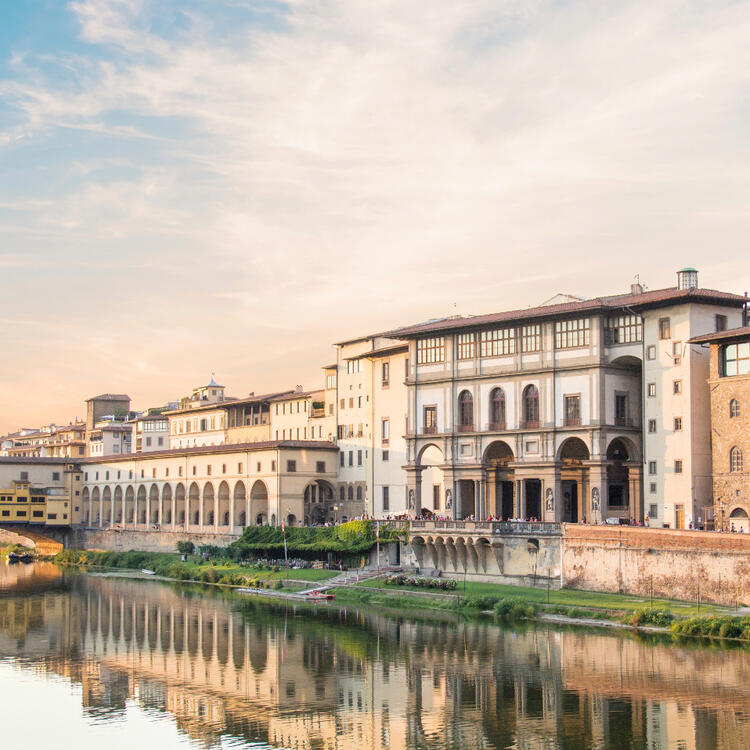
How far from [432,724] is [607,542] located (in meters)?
26.1

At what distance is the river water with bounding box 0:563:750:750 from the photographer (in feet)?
125

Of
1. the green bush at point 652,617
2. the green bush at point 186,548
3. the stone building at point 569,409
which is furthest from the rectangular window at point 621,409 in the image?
the green bush at point 186,548

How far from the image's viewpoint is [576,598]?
61656 millimetres

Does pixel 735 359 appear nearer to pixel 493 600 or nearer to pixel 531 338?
pixel 531 338

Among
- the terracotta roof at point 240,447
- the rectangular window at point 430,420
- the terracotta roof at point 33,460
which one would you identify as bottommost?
the terracotta roof at point 33,460

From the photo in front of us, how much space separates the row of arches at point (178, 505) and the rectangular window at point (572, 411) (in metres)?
31.8

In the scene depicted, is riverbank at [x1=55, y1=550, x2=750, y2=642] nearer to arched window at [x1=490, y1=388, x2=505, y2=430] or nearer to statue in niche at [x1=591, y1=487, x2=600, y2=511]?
statue in niche at [x1=591, y1=487, x2=600, y2=511]

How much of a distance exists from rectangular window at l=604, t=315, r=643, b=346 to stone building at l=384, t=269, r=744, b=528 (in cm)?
10

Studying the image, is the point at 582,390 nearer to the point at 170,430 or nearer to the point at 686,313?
the point at 686,313

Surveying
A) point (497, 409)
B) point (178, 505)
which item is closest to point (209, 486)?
point (178, 505)

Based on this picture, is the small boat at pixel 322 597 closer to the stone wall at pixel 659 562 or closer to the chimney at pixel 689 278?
the stone wall at pixel 659 562

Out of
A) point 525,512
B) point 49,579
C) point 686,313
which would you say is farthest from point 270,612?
point 49,579

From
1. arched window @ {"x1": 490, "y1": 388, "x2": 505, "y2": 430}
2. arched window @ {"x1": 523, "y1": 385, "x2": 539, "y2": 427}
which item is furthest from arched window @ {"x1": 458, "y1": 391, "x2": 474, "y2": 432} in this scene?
arched window @ {"x1": 523, "y1": 385, "x2": 539, "y2": 427}

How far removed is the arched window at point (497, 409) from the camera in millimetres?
75375
